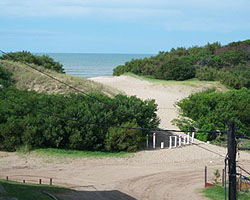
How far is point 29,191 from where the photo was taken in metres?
13.6

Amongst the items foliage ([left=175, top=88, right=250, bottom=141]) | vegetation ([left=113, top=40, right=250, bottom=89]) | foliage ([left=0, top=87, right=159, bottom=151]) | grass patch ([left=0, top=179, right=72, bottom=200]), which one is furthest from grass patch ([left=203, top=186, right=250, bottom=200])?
vegetation ([left=113, top=40, right=250, bottom=89])

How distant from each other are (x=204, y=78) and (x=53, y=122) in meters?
29.4

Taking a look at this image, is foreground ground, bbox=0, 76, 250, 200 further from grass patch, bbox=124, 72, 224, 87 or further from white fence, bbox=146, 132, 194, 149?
grass patch, bbox=124, 72, 224, 87

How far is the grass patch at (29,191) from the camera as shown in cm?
1278

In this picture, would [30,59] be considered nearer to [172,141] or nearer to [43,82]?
[43,82]

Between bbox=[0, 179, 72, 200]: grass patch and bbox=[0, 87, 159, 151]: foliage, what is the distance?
5884 mm

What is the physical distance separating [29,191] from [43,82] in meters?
19.6

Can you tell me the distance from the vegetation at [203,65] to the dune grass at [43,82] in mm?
15797

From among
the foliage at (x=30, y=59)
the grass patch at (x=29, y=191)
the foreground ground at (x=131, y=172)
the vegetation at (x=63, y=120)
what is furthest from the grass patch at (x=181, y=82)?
the grass patch at (x=29, y=191)

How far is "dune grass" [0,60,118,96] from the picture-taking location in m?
31.5

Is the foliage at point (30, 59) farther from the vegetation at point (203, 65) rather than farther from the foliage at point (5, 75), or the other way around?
the vegetation at point (203, 65)

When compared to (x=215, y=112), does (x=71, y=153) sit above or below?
below

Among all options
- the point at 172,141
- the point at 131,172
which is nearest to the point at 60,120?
the point at 131,172

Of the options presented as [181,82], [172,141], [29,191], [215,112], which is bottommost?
[29,191]
